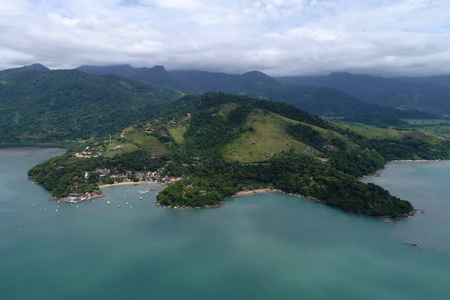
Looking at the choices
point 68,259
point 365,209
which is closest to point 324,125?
point 365,209

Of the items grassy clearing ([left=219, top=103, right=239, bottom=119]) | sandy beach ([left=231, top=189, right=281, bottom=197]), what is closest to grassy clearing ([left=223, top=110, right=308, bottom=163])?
grassy clearing ([left=219, top=103, right=239, bottom=119])

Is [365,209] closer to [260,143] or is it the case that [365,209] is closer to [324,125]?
[260,143]

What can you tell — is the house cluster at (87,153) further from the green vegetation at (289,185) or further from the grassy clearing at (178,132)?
the green vegetation at (289,185)

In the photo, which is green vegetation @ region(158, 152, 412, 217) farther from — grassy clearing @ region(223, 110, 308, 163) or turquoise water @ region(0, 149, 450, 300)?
grassy clearing @ region(223, 110, 308, 163)

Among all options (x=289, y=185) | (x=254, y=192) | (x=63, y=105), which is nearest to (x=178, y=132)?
(x=254, y=192)

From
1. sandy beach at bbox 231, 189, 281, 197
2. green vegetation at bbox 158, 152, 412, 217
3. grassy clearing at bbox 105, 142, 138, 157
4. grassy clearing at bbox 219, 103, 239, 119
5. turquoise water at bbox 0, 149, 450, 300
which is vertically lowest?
turquoise water at bbox 0, 149, 450, 300
